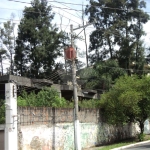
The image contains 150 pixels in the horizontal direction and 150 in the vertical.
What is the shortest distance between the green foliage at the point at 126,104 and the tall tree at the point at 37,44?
655 inches

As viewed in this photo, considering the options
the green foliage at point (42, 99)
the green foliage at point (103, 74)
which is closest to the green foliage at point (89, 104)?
the green foliage at point (42, 99)

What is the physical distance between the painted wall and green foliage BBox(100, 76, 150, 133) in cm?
142

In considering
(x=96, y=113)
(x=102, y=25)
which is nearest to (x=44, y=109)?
(x=96, y=113)

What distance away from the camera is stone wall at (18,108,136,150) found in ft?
60.3

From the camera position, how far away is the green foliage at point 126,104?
25.2 meters

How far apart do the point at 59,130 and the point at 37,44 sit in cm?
2249

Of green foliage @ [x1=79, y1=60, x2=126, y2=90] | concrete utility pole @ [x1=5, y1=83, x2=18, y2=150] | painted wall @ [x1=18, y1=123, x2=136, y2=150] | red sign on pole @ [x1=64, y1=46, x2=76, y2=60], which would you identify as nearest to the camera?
concrete utility pole @ [x1=5, y1=83, x2=18, y2=150]

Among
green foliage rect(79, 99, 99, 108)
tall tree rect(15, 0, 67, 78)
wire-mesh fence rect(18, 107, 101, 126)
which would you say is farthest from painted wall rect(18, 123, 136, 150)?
tall tree rect(15, 0, 67, 78)

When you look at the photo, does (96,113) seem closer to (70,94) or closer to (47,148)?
(47,148)

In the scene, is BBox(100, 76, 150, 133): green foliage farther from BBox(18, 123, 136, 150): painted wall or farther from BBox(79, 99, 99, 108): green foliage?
BBox(18, 123, 136, 150): painted wall

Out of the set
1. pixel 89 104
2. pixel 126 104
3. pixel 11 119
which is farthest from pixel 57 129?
pixel 126 104

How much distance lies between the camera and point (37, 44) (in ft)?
137

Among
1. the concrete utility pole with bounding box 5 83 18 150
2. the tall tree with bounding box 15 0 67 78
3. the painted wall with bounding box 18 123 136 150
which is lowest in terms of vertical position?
the painted wall with bounding box 18 123 136 150

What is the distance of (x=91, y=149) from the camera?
22.2 m
